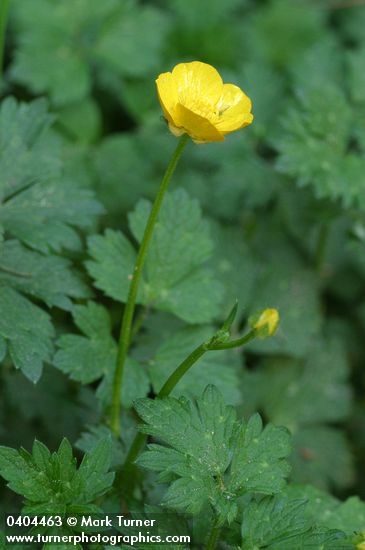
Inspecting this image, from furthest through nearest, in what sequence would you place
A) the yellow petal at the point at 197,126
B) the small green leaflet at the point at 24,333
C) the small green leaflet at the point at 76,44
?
the small green leaflet at the point at 76,44, the small green leaflet at the point at 24,333, the yellow petal at the point at 197,126

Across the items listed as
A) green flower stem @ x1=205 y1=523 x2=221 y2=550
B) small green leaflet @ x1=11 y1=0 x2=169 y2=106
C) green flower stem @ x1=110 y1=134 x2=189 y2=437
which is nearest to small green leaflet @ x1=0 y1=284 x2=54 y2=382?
green flower stem @ x1=110 y1=134 x2=189 y2=437

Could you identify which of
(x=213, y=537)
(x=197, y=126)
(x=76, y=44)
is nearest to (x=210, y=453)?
(x=213, y=537)

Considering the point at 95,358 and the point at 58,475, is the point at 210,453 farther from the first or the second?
the point at 95,358

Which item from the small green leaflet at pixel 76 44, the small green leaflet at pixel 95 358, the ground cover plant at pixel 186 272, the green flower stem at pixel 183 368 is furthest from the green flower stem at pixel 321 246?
the green flower stem at pixel 183 368

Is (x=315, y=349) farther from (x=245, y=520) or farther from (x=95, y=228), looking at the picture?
(x=245, y=520)

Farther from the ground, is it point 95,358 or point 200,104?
point 200,104

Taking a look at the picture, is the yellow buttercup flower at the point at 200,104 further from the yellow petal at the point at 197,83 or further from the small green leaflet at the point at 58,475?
the small green leaflet at the point at 58,475
